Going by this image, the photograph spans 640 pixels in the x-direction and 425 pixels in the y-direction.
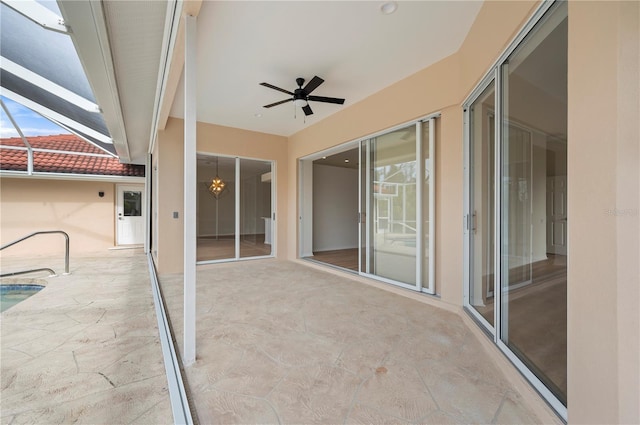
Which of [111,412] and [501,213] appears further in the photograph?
[501,213]

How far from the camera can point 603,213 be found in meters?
1.16

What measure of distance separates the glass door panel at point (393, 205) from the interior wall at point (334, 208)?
335 centimetres

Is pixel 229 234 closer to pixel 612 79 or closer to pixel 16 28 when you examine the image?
pixel 16 28

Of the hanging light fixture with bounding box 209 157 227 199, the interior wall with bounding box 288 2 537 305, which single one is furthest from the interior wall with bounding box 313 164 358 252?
the interior wall with bounding box 288 2 537 305

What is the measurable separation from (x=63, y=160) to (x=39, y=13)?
7824mm

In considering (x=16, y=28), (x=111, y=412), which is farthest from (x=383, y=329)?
(x=16, y=28)

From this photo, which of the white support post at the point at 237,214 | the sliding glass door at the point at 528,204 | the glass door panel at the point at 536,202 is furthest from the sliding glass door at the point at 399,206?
the white support post at the point at 237,214

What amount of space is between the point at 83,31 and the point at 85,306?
308cm

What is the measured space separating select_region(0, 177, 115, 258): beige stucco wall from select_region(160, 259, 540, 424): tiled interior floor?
7.14m

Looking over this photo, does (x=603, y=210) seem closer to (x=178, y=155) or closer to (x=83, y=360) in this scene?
(x=83, y=360)

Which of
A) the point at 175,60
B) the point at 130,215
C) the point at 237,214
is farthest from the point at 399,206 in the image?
the point at 130,215

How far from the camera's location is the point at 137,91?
3613 mm

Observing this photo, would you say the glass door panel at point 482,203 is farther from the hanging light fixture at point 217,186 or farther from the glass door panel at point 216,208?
the hanging light fixture at point 217,186

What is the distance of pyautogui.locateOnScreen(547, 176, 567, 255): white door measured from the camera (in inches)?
63.5
